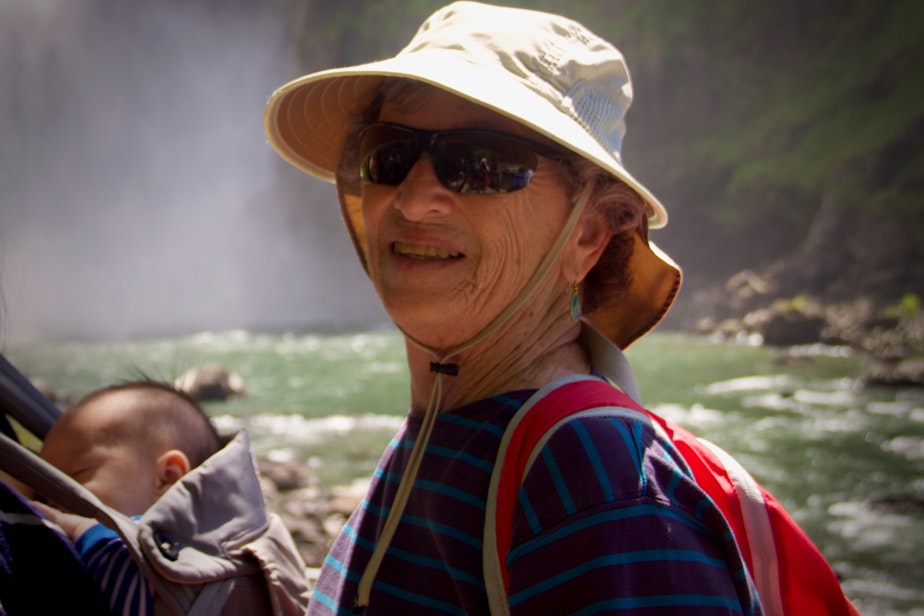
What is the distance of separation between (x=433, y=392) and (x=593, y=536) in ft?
1.44

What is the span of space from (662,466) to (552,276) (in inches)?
17.7

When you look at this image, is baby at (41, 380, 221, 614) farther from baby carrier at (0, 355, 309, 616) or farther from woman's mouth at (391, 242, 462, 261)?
woman's mouth at (391, 242, 462, 261)

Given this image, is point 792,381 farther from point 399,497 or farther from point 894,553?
point 399,497

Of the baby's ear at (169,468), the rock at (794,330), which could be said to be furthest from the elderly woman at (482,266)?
the rock at (794,330)

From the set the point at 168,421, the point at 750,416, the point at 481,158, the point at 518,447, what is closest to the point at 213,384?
the point at 750,416

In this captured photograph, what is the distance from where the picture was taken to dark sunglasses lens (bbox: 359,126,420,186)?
1.33 meters

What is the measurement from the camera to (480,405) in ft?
4.04

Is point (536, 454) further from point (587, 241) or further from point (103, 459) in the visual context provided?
point (103, 459)

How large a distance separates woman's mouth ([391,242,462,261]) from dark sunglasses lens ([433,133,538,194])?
102mm

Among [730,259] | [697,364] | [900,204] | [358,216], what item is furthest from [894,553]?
[730,259]

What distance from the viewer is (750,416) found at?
9750 millimetres

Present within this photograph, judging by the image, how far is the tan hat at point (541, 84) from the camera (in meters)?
1.21

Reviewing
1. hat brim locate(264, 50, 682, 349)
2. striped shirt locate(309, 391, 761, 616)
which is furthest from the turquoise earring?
striped shirt locate(309, 391, 761, 616)

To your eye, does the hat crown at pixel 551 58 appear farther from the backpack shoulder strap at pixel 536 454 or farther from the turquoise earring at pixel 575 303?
the backpack shoulder strap at pixel 536 454
